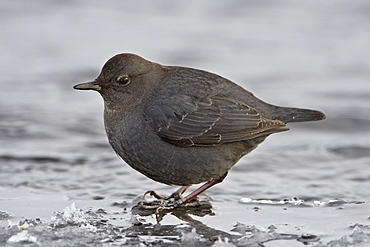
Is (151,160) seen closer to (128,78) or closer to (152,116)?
(152,116)

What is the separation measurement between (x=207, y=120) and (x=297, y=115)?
78 cm

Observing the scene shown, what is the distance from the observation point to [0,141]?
6.96m

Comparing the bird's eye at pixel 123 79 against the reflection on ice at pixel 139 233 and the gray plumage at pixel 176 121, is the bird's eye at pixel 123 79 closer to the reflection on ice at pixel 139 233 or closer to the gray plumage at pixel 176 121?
the gray plumage at pixel 176 121

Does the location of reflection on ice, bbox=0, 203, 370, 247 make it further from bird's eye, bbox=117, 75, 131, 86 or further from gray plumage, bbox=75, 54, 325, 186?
bird's eye, bbox=117, 75, 131, 86

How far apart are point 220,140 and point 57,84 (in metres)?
A: 4.91

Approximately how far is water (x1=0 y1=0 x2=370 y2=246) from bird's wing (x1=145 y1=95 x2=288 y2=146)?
55 centimetres

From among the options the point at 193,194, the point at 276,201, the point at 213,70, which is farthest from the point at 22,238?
the point at 213,70

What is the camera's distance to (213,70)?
32.0 feet

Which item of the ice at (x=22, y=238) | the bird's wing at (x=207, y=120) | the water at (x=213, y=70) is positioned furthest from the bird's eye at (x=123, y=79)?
the ice at (x=22, y=238)

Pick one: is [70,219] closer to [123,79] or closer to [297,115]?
[123,79]

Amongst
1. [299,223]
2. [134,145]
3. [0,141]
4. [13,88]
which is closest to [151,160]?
[134,145]

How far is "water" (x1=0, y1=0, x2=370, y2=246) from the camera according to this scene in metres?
4.29

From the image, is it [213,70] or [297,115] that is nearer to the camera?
[297,115]

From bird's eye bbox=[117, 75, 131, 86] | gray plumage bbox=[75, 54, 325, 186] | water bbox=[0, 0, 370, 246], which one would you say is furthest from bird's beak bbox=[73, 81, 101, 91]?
water bbox=[0, 0, 370, 246]
